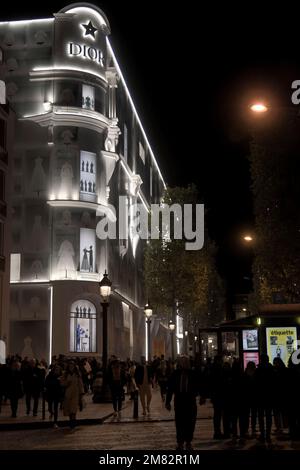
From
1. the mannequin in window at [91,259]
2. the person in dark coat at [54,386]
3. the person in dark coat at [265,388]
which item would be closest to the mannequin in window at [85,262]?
the mannequin in window at [91,259]

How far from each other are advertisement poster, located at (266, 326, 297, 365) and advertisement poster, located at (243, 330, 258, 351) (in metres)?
4.51

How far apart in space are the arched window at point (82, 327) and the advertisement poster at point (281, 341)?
22473mm

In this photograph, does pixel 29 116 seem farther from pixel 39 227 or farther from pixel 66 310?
pixel 66 310

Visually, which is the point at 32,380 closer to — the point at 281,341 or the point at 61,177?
the point at 281,341

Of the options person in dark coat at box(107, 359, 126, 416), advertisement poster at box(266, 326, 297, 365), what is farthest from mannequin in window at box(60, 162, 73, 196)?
advertisement poster at box(266, 326, 297, 365)

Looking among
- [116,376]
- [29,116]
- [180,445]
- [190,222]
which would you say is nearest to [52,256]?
[29,116]

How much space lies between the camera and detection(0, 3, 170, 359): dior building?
1742 inches

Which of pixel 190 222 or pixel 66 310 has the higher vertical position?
pixel 190 222

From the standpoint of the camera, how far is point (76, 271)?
4444 cm

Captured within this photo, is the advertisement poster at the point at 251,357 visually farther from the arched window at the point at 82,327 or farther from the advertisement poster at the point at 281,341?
the arched window at the point at 82,327

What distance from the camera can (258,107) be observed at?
11906 mm

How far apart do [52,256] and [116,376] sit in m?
21.6
